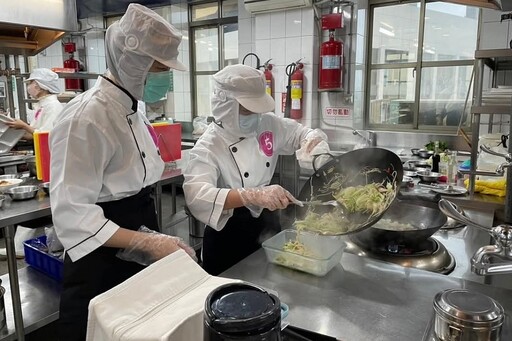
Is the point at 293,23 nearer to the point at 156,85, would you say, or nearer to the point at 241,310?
the point at 156,85

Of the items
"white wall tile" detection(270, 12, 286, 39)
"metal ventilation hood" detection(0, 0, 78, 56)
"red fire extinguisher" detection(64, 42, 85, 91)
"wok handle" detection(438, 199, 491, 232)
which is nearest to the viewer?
"wok handle" detection(438, 199, 491, 232)

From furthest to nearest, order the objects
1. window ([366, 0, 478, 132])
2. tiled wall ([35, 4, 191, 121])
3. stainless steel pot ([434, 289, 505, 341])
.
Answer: tiled wall ([35, 4, 191, 121]) < window ([366, 0, 478, 132]) < stainless steel pot ([434, 289, 505, 341])

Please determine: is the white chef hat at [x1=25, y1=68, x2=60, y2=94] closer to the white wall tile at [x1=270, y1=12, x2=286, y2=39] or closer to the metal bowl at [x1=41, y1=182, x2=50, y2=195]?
the white wall tile at [x1=270, y1=12, x2=286, y2=39]

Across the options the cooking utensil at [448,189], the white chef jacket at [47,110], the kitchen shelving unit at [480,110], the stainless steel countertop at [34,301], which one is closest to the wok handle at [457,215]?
the kitchen shelving unit at [480,110]

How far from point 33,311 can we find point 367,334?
6.80ft

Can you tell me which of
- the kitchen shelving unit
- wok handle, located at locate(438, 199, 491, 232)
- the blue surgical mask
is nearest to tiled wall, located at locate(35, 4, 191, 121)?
the blue surgical mask

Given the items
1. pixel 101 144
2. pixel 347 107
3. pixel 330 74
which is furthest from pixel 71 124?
pixel 347 107

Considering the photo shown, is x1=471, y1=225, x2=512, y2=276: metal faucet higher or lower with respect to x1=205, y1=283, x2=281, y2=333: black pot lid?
lower

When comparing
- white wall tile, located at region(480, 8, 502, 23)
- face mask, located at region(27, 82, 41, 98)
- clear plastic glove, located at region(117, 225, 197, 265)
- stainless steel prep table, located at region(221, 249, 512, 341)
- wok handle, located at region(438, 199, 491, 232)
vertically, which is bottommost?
stainless steel prep table, located at region(221, 249, 512, 341)

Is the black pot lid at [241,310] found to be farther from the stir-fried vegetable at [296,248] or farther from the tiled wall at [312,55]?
the tiled wall at [312,55]

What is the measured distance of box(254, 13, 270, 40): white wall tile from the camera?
4844 millimetres

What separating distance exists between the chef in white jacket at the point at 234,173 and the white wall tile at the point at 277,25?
2.90 metres

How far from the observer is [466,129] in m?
4.43

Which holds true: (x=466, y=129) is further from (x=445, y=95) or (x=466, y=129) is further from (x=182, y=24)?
(x=182, y=24)
